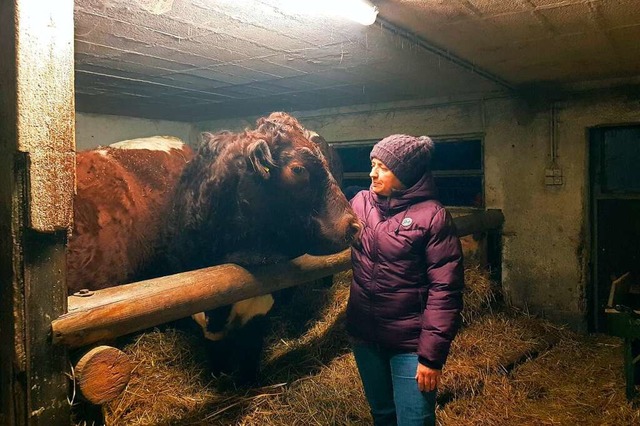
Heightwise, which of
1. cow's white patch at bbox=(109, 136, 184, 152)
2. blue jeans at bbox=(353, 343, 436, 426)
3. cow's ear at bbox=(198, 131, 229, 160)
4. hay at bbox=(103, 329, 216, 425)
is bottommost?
hay at bbox=(103, 329, 216, 425)

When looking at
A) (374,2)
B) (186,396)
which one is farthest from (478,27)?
(186,396)

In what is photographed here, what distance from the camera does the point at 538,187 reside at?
5465mm

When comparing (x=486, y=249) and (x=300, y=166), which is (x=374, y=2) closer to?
(x=300, y=166)

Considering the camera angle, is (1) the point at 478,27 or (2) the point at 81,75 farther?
(2) the point at 81,75

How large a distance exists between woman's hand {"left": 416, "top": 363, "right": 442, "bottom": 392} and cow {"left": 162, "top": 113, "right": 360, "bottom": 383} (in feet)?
2.65

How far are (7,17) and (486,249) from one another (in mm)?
5147

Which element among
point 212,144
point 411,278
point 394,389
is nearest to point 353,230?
point 411,278

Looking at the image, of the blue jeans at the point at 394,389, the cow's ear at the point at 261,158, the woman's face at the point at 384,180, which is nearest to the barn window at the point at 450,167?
the cow's ear at the point at 261,158

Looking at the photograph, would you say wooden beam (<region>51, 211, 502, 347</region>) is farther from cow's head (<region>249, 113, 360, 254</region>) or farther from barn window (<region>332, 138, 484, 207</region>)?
barn window (<region>332, 138, 484, 207</region>)

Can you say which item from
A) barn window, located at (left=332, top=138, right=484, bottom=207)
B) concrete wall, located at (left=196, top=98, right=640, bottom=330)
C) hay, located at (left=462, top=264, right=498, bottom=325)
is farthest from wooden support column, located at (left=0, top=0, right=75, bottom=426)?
barn window, located at (left=332, top=138, right=484, bottom=207)

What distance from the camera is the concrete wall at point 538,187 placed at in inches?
206

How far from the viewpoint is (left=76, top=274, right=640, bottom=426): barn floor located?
3039 millimetres

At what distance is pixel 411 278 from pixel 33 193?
5.13 feet

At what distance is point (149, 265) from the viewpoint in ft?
11.1
